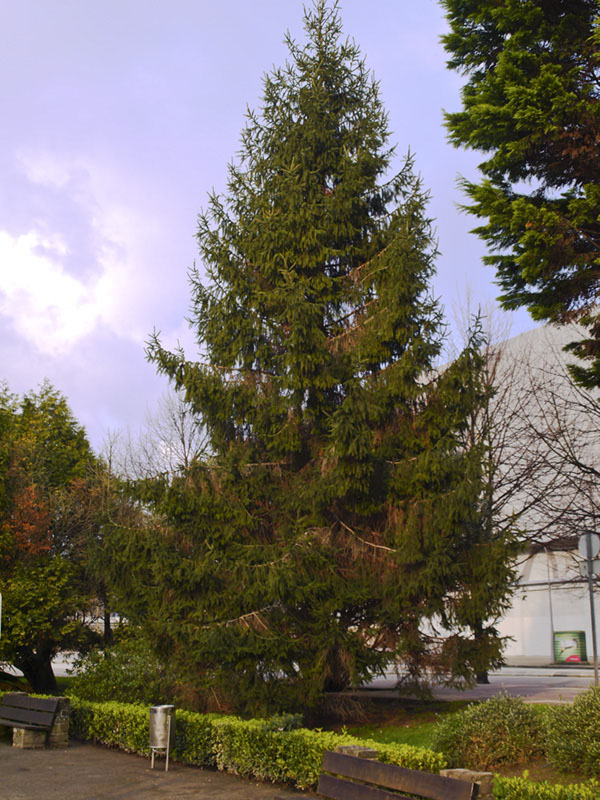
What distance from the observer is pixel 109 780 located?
10883 millimetres

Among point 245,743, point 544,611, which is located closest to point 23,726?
point 245,743

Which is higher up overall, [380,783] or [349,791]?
[380,783]

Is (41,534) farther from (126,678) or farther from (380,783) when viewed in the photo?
(380,783)

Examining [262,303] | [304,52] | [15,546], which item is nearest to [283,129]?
[304,52]

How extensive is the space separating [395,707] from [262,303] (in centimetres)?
844

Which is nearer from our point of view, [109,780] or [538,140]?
[109,780]

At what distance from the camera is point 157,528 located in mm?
15242

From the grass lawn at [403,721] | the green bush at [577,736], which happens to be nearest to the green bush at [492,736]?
the grass lawn at [403,721]

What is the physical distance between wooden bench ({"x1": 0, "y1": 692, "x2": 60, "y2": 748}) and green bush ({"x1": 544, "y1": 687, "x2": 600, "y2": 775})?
9054 mm

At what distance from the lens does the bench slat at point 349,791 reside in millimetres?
7355

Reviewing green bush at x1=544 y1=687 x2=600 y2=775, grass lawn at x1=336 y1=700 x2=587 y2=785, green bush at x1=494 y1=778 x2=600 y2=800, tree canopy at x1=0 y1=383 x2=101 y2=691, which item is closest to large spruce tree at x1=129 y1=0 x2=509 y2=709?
grass lawn at x1=336 y1=700 x2=587 y2=785

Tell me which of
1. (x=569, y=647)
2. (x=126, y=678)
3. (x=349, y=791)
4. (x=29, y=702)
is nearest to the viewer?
(x=349, y=791)

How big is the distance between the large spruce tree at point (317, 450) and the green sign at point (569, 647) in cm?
1973

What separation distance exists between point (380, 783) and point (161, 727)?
523 cm
